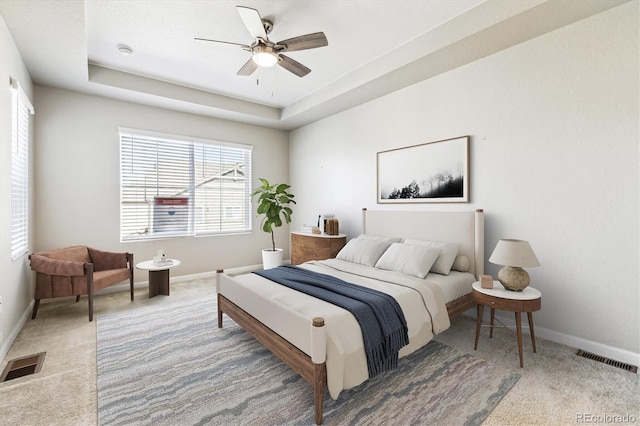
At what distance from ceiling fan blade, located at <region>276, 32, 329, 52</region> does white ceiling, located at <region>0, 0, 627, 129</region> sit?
1.30ft

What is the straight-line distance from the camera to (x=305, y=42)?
8.75ft

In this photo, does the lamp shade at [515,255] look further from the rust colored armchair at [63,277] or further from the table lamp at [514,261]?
the rust colored armchair at [63,277]

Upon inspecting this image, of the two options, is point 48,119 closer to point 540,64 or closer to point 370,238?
point 370,238

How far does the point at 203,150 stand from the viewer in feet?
17.9

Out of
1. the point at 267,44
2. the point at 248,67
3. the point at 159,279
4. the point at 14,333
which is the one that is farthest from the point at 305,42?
the point at 14,333

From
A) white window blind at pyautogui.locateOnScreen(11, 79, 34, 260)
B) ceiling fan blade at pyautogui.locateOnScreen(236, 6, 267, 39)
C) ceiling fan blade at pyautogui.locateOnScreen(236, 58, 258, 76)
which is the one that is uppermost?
ceiling fan blade at pyautogui.locateOnScreen(236, 6, 267, 39)

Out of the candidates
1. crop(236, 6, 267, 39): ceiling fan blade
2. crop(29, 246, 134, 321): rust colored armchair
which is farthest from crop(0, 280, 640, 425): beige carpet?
crop(236, 6, 267, 39): ceiling fan blade

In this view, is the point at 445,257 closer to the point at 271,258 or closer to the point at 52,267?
the point at 271,258

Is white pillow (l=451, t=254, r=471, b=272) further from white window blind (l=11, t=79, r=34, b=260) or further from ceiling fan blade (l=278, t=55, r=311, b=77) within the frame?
white window blind (l=11, t=79, r=34, b=260)

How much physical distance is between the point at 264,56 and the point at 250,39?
25.5 inches

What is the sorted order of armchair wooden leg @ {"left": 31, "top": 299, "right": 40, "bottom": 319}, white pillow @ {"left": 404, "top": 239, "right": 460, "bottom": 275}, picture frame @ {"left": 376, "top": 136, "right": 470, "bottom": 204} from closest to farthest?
white pillow @ {"left": 404, "top": 239, "right": 460, "bottom": 275}
armchair wooden leg @ {"left": 31, "top": 299, "right": 40, "bottom": 319}
picture frame @ {"left": 376, "top": 136, "right": 470, "bottom": 204}

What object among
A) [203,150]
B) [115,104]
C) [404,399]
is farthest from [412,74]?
[115,104]

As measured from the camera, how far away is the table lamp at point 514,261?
8.23 feet

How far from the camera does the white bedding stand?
190 cm
